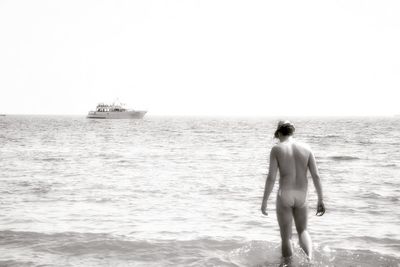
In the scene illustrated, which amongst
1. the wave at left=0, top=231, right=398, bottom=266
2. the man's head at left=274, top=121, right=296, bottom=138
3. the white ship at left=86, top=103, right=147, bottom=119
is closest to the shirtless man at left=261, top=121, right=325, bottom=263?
the man's head at left=274, top=121, right=296, bottom=138

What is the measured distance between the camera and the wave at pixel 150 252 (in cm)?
715

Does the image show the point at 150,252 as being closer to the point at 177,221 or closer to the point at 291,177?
the point at 177,221

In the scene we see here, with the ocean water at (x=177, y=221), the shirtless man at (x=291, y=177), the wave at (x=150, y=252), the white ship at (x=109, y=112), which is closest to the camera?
the shirtless man at (x=291, y=177)

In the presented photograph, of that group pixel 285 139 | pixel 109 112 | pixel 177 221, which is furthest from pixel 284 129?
pixel 109 112

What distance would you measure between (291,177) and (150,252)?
112 inches

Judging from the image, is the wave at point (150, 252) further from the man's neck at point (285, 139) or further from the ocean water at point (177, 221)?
the man's neck at point (285, 139)

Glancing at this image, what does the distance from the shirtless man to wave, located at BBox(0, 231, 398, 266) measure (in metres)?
0.81

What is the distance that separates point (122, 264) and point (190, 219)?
11.1ft

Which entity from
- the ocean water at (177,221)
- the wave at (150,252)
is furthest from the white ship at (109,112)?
the wave at (150,252)

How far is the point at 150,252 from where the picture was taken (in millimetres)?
7770

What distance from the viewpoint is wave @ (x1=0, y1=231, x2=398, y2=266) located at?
7.15 metres

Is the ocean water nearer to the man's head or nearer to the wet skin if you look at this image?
the wet skin

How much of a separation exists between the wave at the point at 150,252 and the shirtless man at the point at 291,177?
807mm

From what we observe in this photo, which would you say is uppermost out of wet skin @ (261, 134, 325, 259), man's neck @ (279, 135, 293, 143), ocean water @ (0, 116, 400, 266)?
man's neck @ (279, 135, 293, 143)
